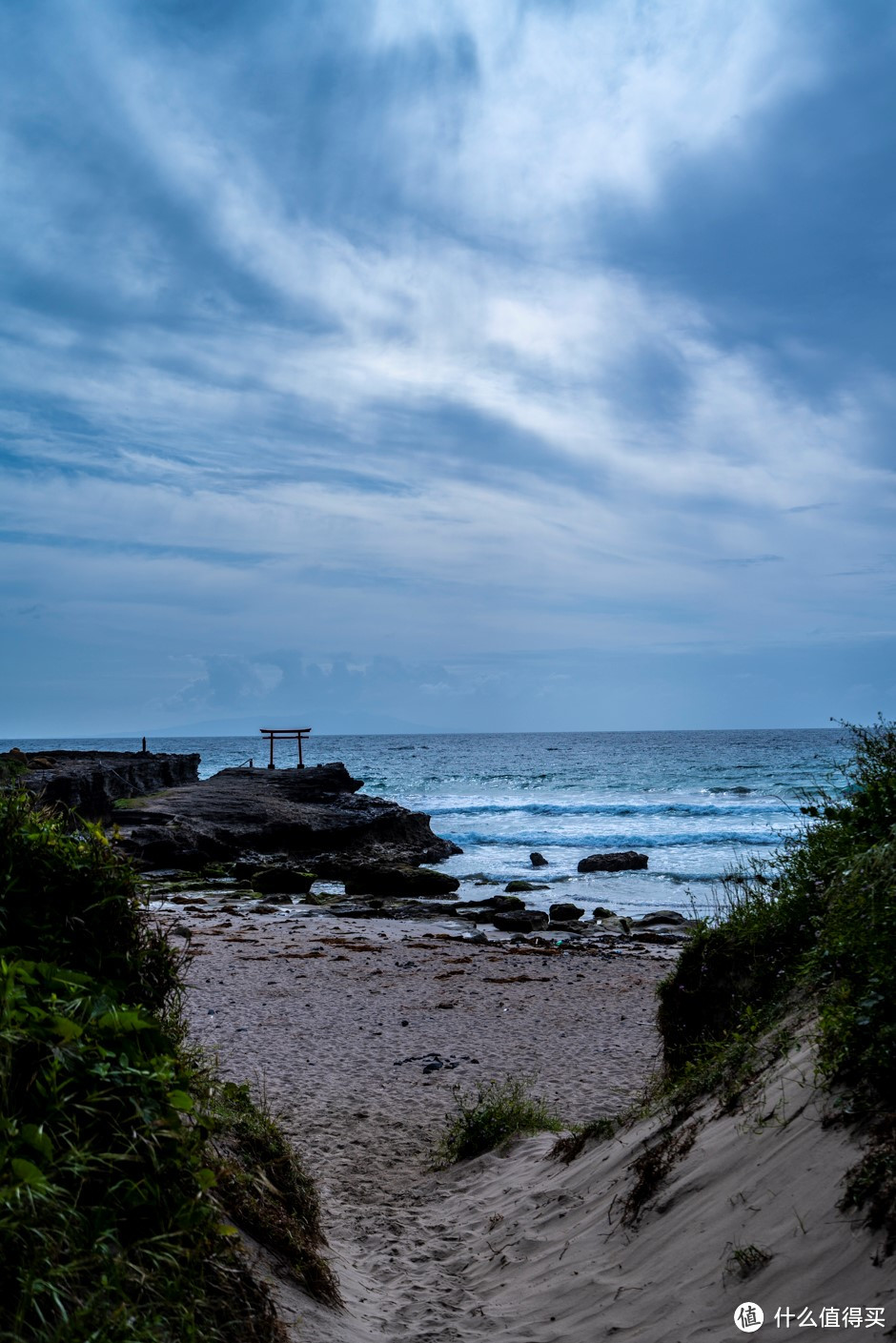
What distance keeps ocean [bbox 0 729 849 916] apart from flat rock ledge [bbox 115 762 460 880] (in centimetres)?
253

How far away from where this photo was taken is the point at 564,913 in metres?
20.2

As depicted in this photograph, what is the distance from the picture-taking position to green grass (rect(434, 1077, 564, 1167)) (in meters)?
6.86

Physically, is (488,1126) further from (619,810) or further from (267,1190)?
(619,810)

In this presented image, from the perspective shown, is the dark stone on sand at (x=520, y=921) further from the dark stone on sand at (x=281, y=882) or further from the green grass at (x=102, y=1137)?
the green grass at (x=102, y=1137)

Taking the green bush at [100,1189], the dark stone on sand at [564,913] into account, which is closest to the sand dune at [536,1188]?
the green bush at [100,1189]

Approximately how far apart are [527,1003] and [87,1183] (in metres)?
10.3

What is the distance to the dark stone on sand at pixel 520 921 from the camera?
1912 cm

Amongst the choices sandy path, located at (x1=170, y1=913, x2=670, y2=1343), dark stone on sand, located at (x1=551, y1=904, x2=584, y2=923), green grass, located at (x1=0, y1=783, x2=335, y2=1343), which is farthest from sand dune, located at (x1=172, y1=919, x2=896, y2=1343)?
dark stone on sand, located at (x1=551, y1=904, x2=584, y2=923)

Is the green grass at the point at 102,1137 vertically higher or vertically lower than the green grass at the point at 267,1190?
higher

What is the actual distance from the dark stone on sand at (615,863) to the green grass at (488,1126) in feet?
69.5

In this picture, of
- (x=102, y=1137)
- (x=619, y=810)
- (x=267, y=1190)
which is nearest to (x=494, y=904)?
(x=267, y=1190)

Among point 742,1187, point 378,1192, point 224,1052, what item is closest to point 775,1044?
point 742,1187

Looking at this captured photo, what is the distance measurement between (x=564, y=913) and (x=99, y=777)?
20.6 meters

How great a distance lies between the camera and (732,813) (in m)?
42.5
